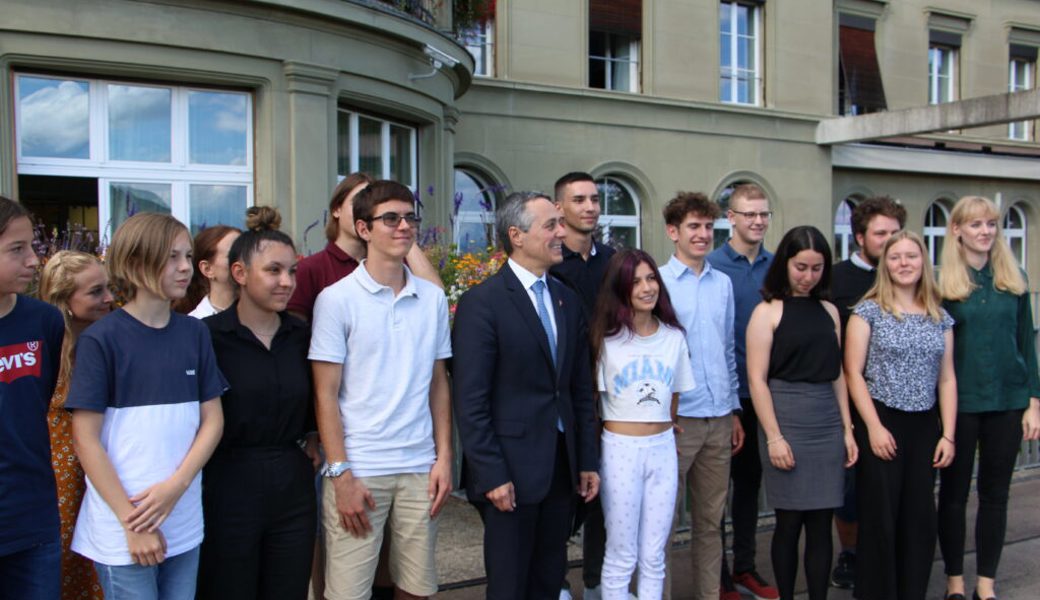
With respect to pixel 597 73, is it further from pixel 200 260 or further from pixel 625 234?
pixel 200 260

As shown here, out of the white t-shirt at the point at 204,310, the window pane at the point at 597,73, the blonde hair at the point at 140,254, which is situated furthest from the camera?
the window pane at the point at 597,73

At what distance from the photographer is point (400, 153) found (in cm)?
1234

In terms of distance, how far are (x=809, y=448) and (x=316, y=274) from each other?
8.29ft

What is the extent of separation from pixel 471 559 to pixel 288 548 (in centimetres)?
225

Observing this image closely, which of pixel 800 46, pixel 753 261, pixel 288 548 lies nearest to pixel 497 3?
pixel 800 46

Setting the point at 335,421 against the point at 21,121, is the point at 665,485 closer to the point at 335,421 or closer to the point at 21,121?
the point at 335,421

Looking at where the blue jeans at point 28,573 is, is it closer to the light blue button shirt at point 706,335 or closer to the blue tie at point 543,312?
the blue tie at point 543,312

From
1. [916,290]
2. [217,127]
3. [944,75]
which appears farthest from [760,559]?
[944,75]

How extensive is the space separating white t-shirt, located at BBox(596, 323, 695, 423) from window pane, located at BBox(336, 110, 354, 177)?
25.6 feet

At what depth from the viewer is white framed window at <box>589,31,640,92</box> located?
684 inches

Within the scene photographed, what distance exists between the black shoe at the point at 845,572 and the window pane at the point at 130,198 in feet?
26.4

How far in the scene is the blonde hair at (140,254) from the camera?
3062 millimetres

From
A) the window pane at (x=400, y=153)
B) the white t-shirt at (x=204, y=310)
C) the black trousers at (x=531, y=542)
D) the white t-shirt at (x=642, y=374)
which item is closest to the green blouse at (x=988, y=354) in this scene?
the white t-shirt at (x=642, y=374)

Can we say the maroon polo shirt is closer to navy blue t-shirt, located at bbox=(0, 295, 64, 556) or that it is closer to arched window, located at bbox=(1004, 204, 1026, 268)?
navy blue t-shirt, located at bbox=(0, 295, 64, 556)
